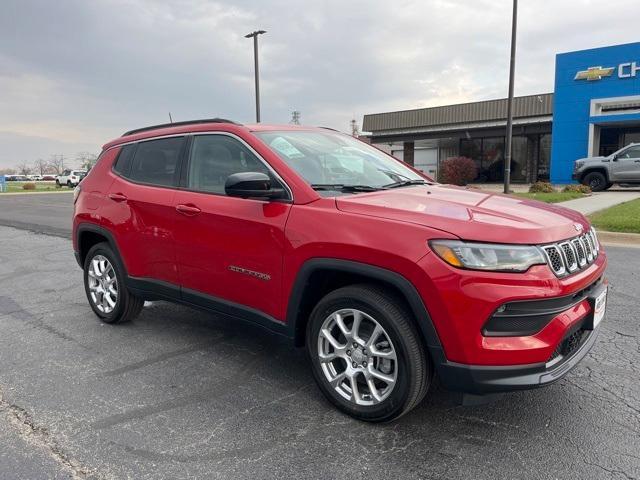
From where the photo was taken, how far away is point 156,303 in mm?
5523

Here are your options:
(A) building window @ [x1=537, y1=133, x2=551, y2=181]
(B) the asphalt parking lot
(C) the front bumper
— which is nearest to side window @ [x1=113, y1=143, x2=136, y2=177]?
(B) the asphalt parking lot

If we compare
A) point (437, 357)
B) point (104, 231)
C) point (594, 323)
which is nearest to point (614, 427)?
point (594, 323)

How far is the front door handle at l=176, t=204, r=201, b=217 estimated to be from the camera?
3.64m

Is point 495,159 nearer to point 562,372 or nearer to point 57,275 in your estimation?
point 57,275

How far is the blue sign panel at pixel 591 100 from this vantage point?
21875 millimetres

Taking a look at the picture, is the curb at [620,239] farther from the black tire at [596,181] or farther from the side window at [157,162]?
the black tire at [596,181]

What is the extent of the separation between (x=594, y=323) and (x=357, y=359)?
1.34 metres

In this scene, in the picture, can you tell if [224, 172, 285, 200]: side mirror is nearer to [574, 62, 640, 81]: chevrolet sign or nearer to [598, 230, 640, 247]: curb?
[598, 230, 640, 247]: curb

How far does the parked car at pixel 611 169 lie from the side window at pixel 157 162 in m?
17.8

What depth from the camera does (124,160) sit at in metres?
4.67

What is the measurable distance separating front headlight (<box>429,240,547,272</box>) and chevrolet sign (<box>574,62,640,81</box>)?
2390cm

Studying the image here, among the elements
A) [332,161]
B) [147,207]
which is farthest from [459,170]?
[147,207]

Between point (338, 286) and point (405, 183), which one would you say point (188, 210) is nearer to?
point (338, 286)

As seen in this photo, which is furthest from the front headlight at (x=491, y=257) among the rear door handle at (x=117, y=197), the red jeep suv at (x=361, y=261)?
the rear door handle at (x=117, y=197)
